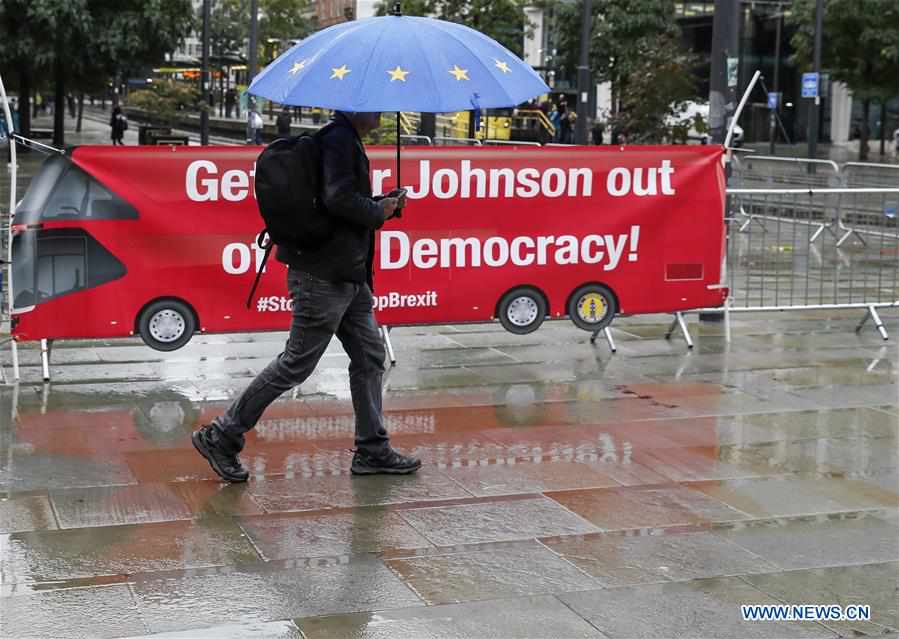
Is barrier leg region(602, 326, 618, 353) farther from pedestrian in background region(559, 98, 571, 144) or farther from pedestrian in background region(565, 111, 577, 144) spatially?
pedestrian in background region(559, 98, 571, 144)

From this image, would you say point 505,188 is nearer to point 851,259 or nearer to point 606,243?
point 606,243

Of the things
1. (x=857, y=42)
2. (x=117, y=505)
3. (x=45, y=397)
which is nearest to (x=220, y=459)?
(x=117, y=505)

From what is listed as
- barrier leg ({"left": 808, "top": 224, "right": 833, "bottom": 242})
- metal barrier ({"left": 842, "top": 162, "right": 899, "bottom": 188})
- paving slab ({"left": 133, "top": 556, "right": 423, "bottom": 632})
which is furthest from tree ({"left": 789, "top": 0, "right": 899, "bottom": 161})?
paving slab ({"left": 133, "top": 556, "right": 423, "bottom": 632})

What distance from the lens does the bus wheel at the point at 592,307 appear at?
10195mm

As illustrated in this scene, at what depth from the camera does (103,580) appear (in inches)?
205

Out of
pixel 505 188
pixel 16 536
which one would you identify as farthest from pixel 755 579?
pixel 505 188

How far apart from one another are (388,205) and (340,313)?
0.57 m

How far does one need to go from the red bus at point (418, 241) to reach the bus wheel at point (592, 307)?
11 millimetres

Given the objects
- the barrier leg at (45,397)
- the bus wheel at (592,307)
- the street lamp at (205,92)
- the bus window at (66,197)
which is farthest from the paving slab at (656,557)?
the street lamp at (205,92)

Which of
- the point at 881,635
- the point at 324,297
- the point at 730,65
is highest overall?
the point at 730,65

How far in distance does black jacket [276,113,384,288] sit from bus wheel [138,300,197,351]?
2.90 meters

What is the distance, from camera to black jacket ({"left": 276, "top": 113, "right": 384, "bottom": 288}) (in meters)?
6.32

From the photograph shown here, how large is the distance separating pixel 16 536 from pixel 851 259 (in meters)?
10.5

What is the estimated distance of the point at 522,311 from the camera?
1008cm
